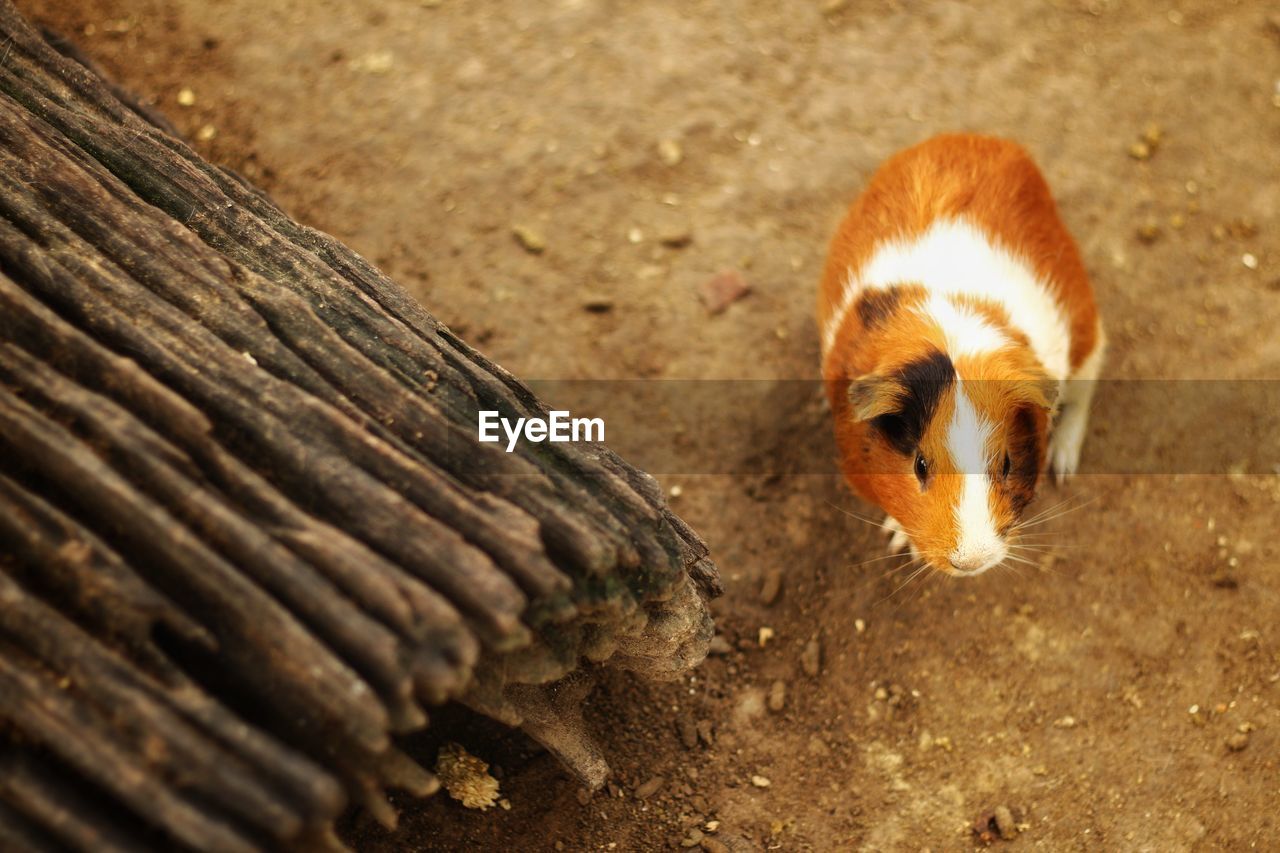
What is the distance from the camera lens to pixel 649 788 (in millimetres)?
3195

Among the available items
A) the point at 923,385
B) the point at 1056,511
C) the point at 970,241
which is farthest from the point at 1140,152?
the point at 923,385

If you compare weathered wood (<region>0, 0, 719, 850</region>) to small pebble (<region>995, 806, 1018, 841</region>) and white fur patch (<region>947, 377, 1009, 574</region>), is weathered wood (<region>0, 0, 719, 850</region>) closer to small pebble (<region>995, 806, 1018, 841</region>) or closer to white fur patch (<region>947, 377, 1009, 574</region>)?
white fur patch (<region>947, 377, 1009, 574</region>)

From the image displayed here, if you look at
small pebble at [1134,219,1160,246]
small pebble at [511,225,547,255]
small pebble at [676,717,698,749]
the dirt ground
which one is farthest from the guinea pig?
small pebble at [511,225,547,255]

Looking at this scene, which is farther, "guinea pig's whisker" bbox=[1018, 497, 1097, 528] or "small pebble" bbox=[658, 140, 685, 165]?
"small pebble" bbox=[658, 140, 685, 165]

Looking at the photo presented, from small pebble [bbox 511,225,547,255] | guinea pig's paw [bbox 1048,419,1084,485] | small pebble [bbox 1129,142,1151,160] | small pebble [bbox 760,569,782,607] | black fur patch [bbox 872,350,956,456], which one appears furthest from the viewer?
small pebble [bbox 1129,142,1151,160]

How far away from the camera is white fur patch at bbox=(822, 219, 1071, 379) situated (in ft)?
11.5

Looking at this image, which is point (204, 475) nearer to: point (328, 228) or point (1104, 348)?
point (328, 228)

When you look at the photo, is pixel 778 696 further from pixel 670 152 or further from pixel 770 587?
pixel 670 152

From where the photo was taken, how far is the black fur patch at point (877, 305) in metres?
3.46

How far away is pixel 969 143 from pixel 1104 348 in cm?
109

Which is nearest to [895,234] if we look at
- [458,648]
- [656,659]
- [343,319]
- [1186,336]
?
[1186,336]

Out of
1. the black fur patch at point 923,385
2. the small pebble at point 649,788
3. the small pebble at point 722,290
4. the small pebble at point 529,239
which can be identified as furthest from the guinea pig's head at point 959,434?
the small pebble at point 529,239

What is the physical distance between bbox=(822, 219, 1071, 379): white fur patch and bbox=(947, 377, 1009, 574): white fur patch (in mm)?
579

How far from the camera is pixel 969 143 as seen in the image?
3.88m
